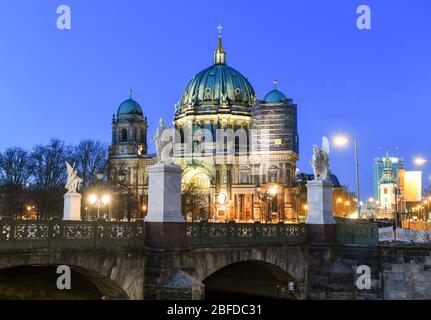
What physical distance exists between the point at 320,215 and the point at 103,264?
14110mm

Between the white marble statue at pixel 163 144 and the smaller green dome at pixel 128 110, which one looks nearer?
the white marble statue at pixel 163 144

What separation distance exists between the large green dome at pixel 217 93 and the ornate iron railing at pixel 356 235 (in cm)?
8719

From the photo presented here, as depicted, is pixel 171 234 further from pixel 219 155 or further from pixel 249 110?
pixel 249 110

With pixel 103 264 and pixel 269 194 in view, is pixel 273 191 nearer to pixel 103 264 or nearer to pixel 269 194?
pixel 269 194

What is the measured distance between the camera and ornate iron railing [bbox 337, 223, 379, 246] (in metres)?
30.8

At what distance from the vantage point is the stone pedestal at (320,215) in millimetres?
30380

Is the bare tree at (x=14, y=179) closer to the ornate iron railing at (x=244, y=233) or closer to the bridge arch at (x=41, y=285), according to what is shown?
the bridge arch at (x=41, y=285)

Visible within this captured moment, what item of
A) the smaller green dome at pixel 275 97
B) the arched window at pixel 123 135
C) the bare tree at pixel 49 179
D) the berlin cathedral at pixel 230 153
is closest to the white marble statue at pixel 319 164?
the bare tree at pixel 49 179

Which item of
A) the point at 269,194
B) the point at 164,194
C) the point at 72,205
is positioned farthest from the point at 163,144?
the point at 269,194

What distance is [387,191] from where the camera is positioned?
526ft

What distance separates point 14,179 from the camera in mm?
68562

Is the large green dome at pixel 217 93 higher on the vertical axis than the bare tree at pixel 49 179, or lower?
higher

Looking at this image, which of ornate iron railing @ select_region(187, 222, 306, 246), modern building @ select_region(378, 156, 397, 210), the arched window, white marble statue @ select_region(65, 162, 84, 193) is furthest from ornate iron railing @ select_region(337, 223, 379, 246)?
modern building @ select_region(378, 156, 397, 210)

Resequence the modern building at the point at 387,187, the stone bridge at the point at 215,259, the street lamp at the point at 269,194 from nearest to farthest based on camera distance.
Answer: the stone bridge at the point at 215,259 → the street lamp at the point at 269,194 → the modern building at the point at 387,187
